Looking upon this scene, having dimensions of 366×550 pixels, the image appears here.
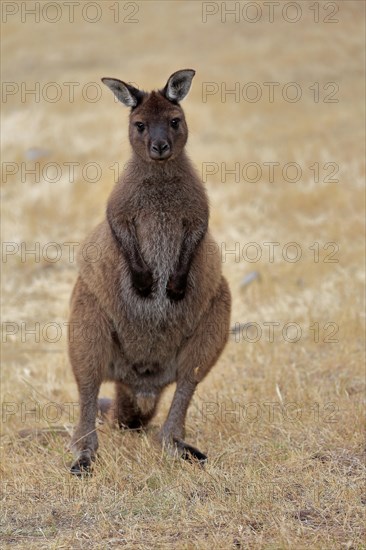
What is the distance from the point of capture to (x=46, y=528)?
446 centimetres

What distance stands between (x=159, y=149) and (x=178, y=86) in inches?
22.3

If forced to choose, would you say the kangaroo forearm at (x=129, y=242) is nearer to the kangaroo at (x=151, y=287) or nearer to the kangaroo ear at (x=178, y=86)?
the kangaroo at (x=151, y=287)

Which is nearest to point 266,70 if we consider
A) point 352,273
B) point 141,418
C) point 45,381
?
point 352,273

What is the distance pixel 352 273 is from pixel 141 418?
478 cm

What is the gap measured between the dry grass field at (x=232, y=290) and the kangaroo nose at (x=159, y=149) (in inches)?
71.9

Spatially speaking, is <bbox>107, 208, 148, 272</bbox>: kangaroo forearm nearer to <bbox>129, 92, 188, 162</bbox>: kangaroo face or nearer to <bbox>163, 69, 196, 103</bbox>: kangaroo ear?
<bbox>129, 92, 188, 162</bbox>: kangaroo face

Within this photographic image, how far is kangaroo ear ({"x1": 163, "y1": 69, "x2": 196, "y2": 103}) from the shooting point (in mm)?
5781

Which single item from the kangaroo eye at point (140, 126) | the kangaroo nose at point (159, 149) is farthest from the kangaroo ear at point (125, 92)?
the kangaroo nose at point (159, 149)

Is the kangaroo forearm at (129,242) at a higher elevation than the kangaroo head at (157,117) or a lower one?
lower

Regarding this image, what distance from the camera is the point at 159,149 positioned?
5.53 metres

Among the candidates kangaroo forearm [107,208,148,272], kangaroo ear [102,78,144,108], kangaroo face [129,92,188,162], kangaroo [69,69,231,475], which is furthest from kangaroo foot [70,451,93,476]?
kangaroo ear [102,78,144,108]

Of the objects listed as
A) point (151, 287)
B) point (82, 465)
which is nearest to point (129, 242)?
point (151, 287)

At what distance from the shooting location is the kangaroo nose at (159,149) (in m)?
5.53

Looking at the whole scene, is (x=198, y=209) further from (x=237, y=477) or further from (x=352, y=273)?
(x=352, y=273)
